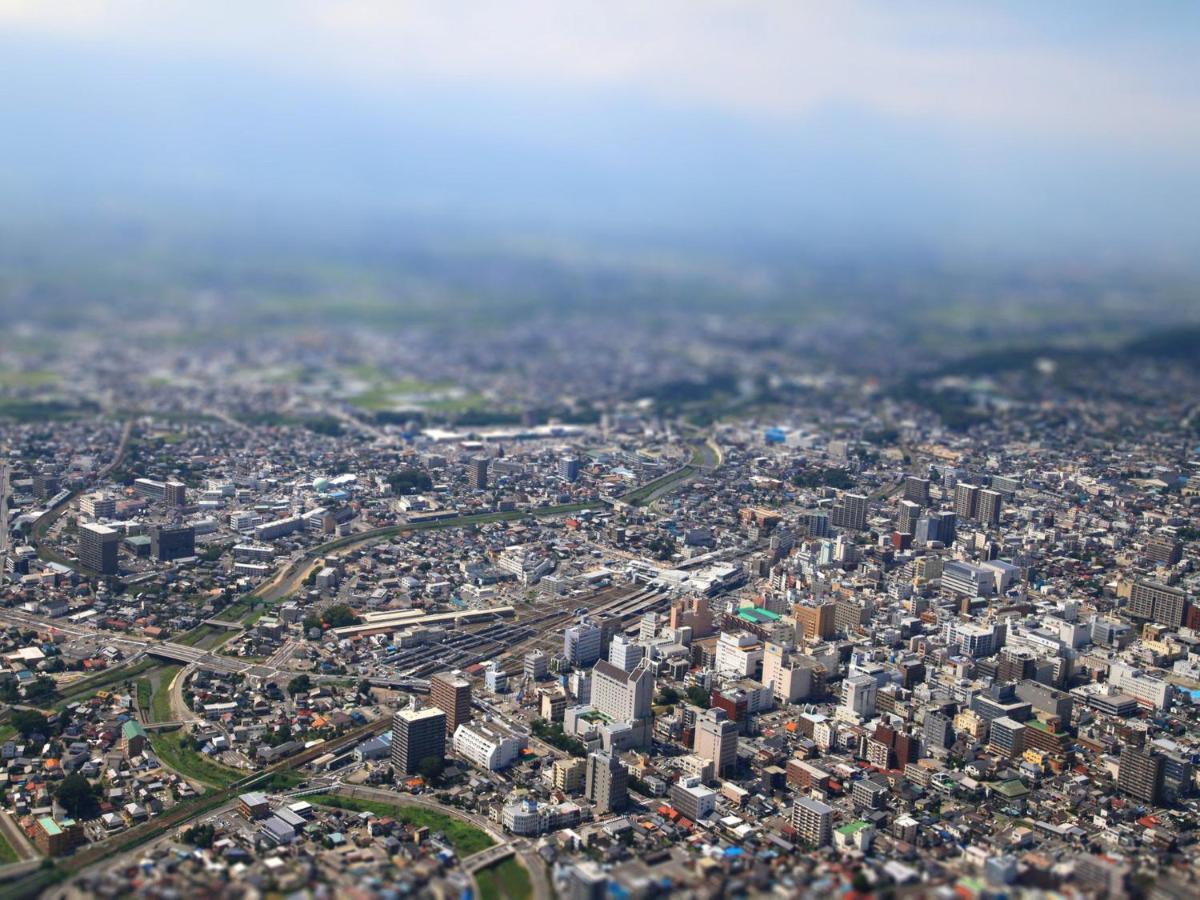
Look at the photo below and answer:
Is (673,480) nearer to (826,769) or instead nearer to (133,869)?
(826,769)

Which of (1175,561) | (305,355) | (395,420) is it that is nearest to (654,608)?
(1175,561)

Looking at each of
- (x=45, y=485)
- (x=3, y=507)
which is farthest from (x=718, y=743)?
(x=45, y=485)

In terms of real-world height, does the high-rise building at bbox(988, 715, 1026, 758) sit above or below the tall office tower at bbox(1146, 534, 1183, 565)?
below

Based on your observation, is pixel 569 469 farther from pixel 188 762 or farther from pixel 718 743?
pixel 188 762

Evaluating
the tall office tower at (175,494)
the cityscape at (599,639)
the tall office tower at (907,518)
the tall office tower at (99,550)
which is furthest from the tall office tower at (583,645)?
Answer: the tall office tower at (175,494)

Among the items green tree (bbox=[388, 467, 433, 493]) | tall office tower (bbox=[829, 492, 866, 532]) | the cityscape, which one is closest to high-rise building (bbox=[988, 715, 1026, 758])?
the cityscape

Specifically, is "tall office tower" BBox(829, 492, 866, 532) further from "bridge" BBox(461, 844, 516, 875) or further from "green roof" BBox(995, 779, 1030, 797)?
"bridge" BBox(461, 844, 516, 875)
